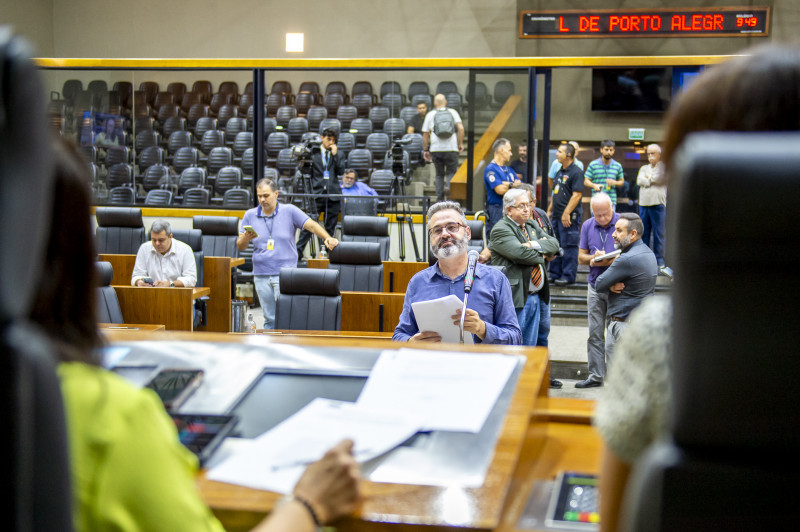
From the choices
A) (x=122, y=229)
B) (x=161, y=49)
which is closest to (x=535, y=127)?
(x=122, y=229)

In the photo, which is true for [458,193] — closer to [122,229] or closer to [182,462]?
[122,229]

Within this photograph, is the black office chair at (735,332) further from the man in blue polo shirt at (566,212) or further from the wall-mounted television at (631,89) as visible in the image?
the wall-mounted television at (631,89)

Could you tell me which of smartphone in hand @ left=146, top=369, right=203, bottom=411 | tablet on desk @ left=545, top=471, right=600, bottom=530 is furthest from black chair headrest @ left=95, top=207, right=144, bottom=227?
tablet on desk @ left=545, top=471, right=600, bottom=530

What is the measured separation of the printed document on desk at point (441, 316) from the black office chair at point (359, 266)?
3476 mm

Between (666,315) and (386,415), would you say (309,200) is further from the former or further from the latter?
(666,315)

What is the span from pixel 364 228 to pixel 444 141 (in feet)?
4.95

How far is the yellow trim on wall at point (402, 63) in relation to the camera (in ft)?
26.6

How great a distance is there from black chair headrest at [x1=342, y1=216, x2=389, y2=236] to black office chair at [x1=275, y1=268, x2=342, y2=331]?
233cm

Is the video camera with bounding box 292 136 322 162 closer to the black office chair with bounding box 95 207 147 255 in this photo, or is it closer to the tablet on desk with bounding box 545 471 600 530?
the black office chair with bounding box 95 207 147 255

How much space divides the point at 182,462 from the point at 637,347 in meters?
0.44

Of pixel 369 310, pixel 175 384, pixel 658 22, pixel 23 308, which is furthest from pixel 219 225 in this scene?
pixel 658 22

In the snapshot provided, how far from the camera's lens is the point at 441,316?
9.69 ft

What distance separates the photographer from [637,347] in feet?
2.49

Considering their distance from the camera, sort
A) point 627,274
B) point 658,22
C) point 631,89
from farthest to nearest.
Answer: point 658,22
point 631,89
point 627,274
